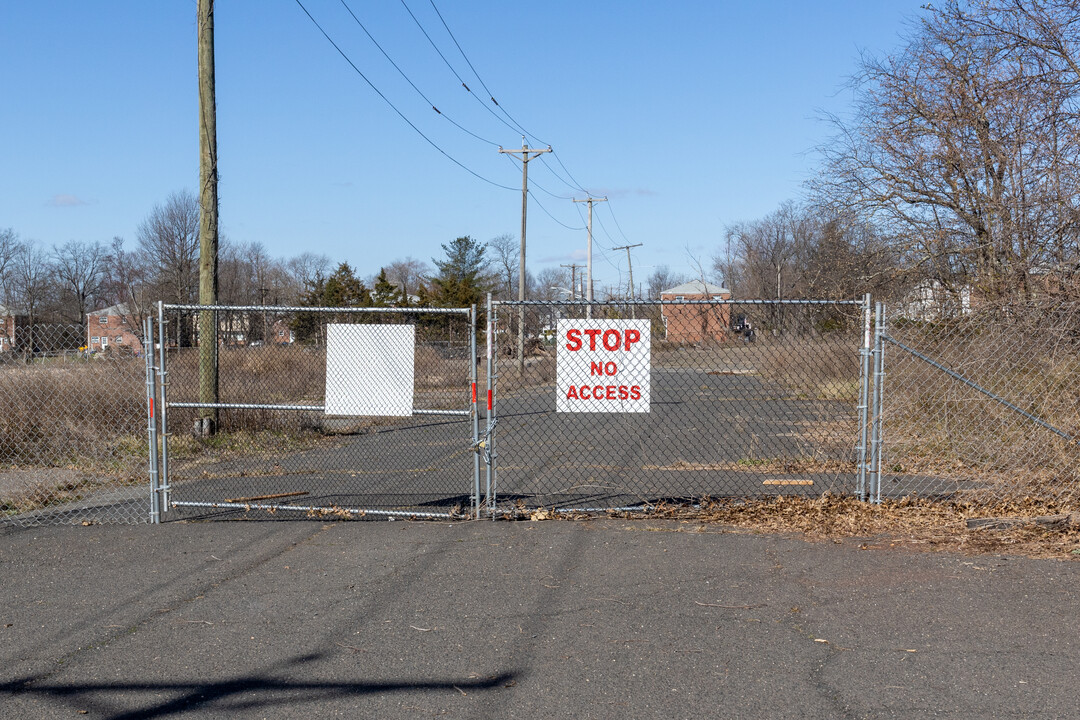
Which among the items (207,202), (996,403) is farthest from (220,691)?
(207,202)

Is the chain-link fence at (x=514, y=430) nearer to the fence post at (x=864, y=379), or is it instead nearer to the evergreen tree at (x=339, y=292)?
the fence post at (x=864, y=379)

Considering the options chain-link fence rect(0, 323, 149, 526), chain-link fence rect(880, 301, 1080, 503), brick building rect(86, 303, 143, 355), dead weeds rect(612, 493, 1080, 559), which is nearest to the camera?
dead weeds rect(612, 493, 1080, 559)

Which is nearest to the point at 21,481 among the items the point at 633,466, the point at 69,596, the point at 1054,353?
the point at 69,596

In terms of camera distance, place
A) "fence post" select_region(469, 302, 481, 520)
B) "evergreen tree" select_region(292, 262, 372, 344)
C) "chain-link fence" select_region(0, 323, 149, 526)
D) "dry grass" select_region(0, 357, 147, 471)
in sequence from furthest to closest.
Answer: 1. "evergreen tree" select_region(292, 262, 372, 344)
2. "dry grass" select_region(0, 357, 147, 471)
3. "chain-link fence" select_region(0, 323, 149, 526)
4. "fence post" select_region(469, 302, 481, 520)

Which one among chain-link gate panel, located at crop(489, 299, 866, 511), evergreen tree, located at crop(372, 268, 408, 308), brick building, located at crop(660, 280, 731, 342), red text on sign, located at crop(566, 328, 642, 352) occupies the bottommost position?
chain-link gate panel, located at crop(489, 299, 866, 511)

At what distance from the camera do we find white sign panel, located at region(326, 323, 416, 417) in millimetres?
7375

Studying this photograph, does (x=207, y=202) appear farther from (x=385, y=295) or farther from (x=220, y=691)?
(x=385, y=295)

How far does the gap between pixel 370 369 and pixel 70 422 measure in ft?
20.1

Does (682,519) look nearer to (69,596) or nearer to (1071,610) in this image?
(1071,610)

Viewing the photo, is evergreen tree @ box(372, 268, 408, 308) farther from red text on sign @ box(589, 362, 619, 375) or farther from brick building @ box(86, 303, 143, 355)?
red text on sign @ box(589, 362, 619, 375)

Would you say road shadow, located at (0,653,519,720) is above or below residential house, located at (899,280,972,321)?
below

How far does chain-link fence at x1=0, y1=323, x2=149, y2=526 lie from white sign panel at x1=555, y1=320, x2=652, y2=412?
4.83m

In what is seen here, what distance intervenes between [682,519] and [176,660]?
14.4 feet

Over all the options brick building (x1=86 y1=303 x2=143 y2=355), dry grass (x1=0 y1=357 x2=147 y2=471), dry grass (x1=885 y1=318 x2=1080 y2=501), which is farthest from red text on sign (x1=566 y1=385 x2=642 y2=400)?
dry grass (x1=0 y1=357 x2=147 y2=471)
